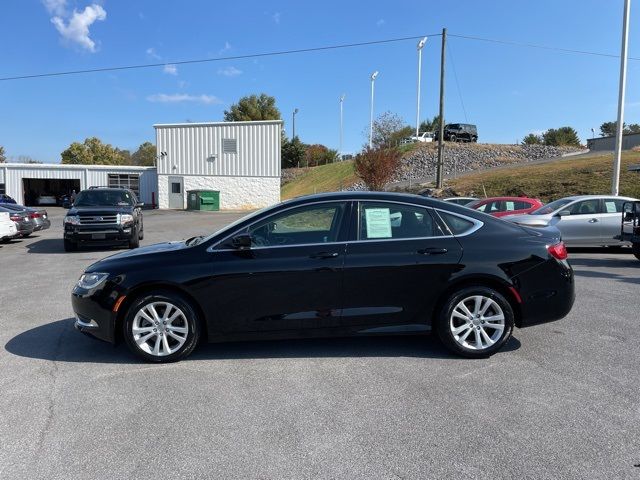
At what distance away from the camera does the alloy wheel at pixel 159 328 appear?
4598mm

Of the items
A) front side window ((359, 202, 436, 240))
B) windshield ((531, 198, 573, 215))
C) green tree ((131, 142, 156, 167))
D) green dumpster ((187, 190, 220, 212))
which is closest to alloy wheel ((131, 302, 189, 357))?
front side window ((359, 202, 436, 240))

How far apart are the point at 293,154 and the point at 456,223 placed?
71.7 meters

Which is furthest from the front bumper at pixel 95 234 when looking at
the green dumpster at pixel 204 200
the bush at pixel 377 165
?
the green dumpster at pixel 204 200

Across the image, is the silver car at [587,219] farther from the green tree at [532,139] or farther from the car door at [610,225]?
the green tree at [532,139]

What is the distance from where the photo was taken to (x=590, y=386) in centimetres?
403

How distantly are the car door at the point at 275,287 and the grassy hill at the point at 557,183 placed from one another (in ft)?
70.5

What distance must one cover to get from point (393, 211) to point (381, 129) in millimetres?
54082

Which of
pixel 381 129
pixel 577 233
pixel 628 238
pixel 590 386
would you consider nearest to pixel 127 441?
pixel 590 386

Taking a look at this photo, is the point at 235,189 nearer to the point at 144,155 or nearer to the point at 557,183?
the point at 557,183

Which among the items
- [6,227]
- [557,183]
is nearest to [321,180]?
[557,183]

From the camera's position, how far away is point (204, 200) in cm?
3644

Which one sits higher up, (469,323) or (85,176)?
(85,176)

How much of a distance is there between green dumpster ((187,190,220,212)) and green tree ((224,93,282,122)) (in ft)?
125

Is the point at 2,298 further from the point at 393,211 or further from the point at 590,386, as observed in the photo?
the point at 590,386
